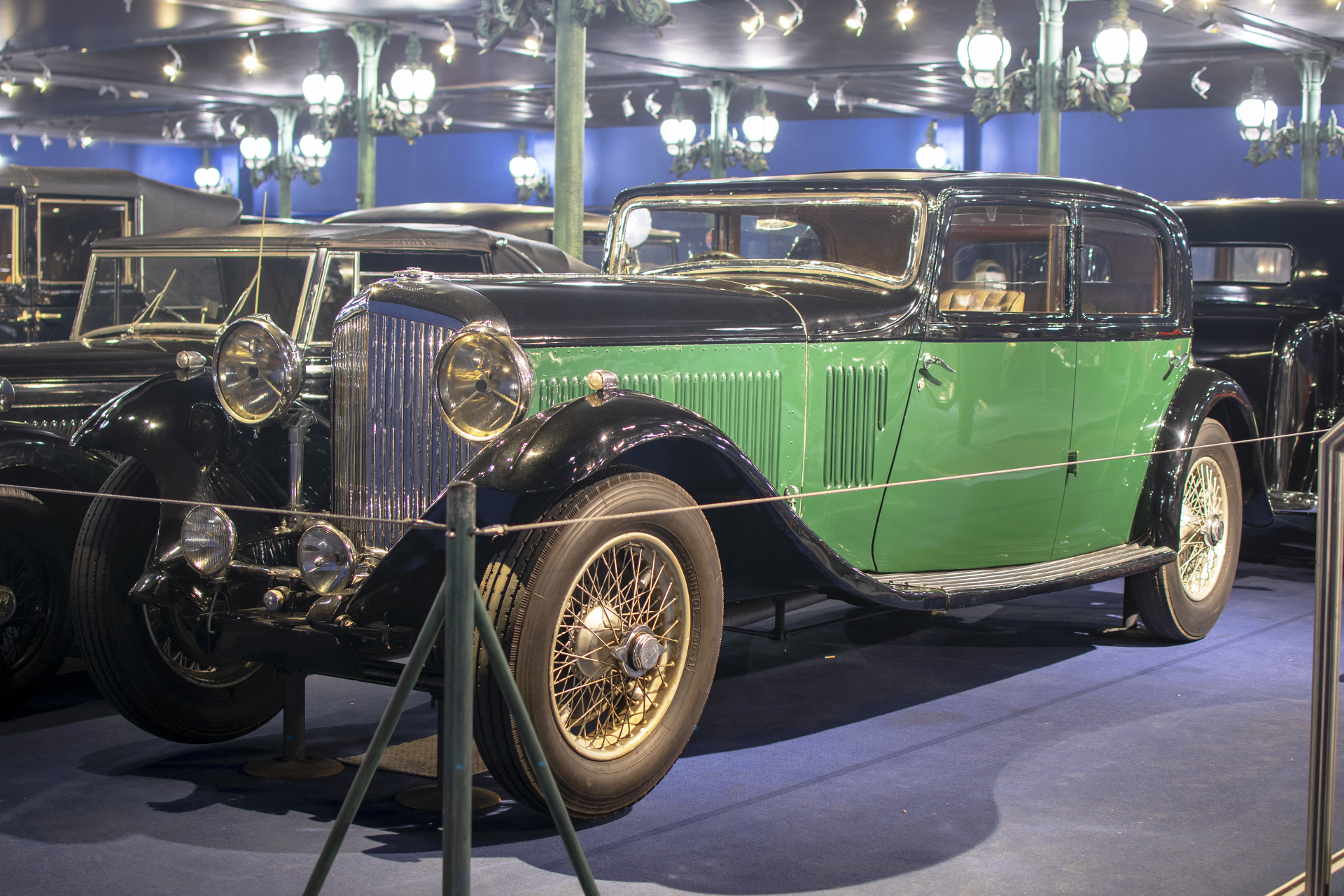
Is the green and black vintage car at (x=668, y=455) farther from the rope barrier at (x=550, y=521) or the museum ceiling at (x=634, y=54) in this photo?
the museum ceiling at (x=634, y=54)

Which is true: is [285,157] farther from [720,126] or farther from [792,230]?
[792,230]

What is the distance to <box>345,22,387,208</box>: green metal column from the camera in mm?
13891

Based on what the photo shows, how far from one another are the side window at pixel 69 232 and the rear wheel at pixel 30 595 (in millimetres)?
4288

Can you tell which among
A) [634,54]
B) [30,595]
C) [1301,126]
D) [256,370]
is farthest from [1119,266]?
[634,54]

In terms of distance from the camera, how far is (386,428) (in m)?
3.64

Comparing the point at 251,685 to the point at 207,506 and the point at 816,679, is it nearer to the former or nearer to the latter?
the point at 207,506

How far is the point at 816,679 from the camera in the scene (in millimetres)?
4680

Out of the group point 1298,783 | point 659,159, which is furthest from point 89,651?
point 659,159

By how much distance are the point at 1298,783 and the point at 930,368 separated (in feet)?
5.09

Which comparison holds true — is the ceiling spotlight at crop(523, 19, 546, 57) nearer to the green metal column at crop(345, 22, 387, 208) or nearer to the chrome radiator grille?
the green metal column at crop(345, 22, 387, 208)

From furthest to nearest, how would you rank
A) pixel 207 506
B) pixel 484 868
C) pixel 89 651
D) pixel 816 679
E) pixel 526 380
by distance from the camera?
pixel 816 679, pixel 89 651, pixel 207 506, pixel 526 380, pixel 484 868

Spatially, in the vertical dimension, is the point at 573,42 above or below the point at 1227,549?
above

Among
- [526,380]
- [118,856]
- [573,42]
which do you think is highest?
[573,42]

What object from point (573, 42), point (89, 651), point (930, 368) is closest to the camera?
point (89, 651)
